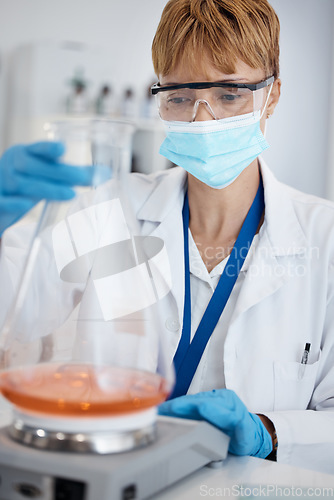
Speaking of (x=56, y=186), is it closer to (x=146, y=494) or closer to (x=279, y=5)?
(x=146, y=494)

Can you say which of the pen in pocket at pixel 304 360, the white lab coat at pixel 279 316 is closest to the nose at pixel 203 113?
the white lab coat at pixel 279 316

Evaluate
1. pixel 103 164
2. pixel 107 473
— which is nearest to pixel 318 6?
pixel 103 164

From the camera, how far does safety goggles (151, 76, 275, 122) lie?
1.32m

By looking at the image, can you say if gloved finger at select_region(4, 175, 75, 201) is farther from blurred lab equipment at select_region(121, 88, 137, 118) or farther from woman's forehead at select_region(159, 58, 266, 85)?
blurred lab equipment at select_region(121, 88, 137, 118)

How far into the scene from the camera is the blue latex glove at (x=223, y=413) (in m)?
0.83

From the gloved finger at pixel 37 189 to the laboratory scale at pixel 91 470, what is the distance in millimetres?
291

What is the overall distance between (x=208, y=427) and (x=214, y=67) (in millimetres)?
884

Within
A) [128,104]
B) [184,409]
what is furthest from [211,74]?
[128,104]

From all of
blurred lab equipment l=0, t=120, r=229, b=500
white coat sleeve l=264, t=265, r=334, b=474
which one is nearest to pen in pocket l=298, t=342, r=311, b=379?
white coat sleeve l=264, t=265, r=334, b=474

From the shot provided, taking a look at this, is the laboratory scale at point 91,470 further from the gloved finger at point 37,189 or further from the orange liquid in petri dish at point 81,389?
the gloved finger at point 37,189

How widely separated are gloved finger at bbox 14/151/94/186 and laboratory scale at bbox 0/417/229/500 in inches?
12.3

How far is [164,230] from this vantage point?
1.46m

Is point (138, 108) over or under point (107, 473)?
over

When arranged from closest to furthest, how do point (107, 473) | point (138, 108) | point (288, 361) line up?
point (107, 473)
point (288, 361)
point (138, 108)
